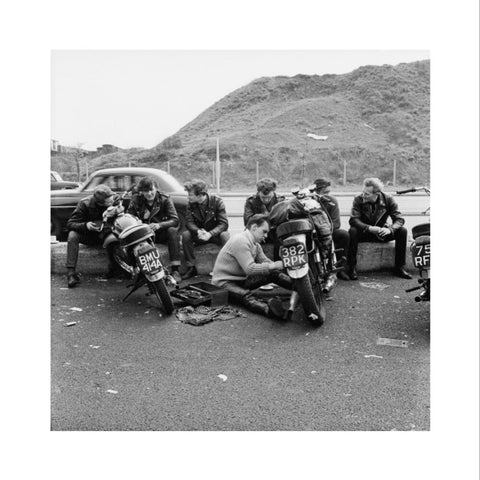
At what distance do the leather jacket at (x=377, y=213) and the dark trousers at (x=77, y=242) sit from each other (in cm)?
298

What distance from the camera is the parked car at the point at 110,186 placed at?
8703 millimetres

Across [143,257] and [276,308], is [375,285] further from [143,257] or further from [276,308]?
[143,257]

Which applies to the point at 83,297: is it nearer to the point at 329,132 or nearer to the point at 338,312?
the point at 338,312

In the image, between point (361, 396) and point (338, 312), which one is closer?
point (361, 396)

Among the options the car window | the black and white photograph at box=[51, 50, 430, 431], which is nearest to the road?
the black and white photograph at box=[51, 50, 430, 431]

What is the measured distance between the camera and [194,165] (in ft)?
133

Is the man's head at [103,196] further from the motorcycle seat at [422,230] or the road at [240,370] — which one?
the motorcycle seat at [422,230]

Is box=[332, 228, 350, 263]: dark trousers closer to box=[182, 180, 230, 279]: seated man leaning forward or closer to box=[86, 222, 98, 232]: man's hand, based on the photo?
box=[182, 180, 230, 279]: seated man leaning forward

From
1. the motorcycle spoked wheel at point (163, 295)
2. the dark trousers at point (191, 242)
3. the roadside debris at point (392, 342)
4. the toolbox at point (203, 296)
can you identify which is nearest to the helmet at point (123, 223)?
the motorcycle spoked wheel at point (163, 295)

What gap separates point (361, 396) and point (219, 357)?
3.70 feet

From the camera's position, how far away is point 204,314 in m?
5.01

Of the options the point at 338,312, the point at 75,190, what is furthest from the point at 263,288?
the point at 75,190

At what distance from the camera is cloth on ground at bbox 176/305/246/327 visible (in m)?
4.80

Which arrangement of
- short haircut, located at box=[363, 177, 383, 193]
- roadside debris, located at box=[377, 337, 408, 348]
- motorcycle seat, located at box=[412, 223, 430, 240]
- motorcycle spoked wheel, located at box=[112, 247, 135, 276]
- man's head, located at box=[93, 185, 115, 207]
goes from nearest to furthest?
roadside debris, located at box=[377, 337, 408, 348], motorcycle seat, located at box=[412, 223, 430, 240], motorcycle spoked wheel, located at box=[112, 247, 135, 276], man's head, located at box=[93, 185, 115, 207], short haircut, located at box=[363, 177, 383, 193]
